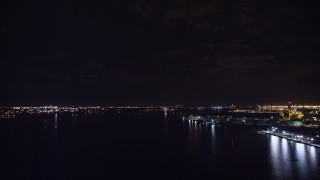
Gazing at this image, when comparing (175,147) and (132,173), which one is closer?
(132,173)

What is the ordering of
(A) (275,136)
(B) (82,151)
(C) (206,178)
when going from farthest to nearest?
(A) (275,136)
(B) (82,151)
(C) (206,178)

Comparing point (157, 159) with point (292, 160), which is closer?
point (292, 160)

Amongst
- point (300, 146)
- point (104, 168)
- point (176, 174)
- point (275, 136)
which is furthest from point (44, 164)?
point (275, 136)

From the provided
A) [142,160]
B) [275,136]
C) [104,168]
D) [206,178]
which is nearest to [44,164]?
[104,168]

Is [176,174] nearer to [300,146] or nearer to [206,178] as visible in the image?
[206,178]

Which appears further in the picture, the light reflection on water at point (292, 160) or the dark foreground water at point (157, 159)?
the dark foreground water at point (157, 159)

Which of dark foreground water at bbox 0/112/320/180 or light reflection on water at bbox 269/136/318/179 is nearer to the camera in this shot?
light reflection on water at bbox 269/136/318/179

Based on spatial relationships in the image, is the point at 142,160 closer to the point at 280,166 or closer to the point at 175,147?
the point at 175,147

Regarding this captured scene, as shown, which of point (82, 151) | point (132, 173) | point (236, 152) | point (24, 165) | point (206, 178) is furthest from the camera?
point (82, 151)
